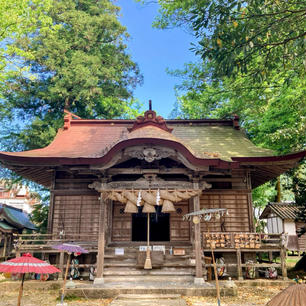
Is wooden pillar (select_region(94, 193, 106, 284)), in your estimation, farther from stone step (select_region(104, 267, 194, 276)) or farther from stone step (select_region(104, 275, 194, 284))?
stone step (select_region(104, 267, 194, 276))

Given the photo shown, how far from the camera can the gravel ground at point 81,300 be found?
7.05 metres

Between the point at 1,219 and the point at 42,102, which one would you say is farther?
the point at 42,102

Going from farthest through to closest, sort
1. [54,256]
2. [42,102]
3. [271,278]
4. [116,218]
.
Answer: [42,102] → [116,218] → [54,256] → [271,278]

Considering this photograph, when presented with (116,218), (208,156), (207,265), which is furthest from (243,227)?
(116,218)

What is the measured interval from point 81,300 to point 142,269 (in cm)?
236

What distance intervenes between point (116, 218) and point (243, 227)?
5463 millimetres

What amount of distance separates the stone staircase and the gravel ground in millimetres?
1412

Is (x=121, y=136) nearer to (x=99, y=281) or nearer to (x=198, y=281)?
(x=99, y=281)

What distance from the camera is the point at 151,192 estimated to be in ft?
29.2

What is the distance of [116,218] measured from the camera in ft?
37.3

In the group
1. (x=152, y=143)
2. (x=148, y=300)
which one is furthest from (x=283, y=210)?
(x=148, y=300)

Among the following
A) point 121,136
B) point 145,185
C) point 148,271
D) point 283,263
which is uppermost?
point 121,136

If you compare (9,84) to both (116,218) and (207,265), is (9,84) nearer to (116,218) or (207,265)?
(116,218)

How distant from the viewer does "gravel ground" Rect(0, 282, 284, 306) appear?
277 inches
